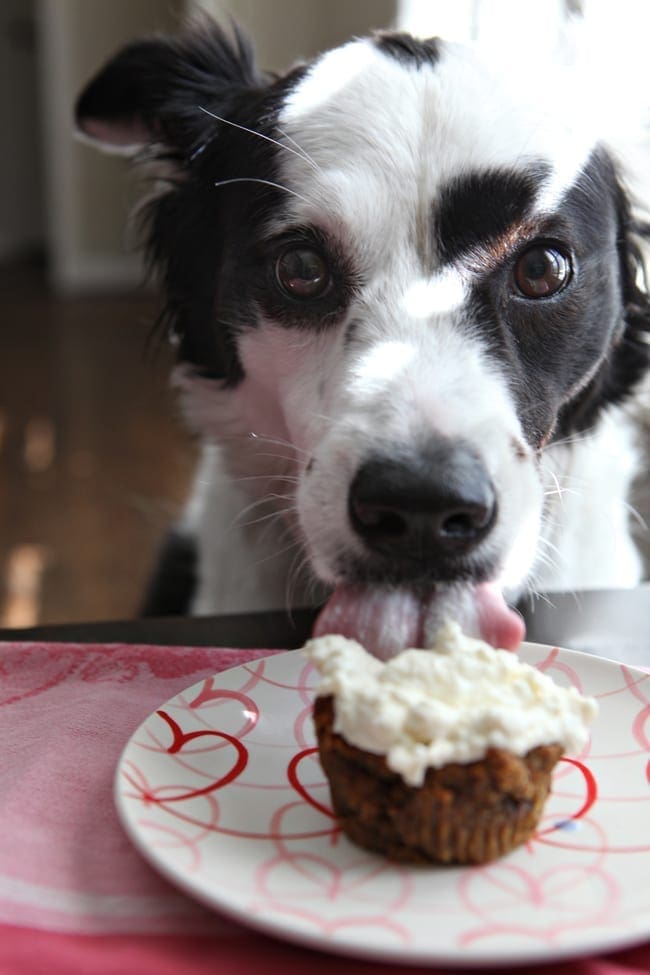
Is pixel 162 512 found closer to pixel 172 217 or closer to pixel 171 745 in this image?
pixel 172 217

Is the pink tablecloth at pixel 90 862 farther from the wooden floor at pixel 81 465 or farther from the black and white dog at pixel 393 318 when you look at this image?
the wooden floor at pixel 81 465

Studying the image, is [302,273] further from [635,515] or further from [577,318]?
[635,515]

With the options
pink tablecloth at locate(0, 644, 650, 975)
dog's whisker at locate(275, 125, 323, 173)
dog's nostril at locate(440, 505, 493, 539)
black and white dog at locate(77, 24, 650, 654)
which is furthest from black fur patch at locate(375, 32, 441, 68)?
pink tablecloth at locate(0, 644, 650, 975)

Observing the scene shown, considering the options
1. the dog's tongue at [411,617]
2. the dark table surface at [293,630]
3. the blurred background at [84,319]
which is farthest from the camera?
the blurred background at [84,319]

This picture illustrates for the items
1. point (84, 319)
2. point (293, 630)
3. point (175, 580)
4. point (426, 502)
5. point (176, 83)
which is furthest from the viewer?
point (84, 319)

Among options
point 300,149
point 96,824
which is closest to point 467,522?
point 96,824

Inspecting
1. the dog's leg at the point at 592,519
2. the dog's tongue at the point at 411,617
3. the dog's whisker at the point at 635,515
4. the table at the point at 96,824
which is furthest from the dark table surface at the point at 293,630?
the dog's whisker at the point at 635,515

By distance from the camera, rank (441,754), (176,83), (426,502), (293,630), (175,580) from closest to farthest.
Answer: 1. (441,754)
2. (426,502)
3. (293,630)
4. (176,83)
5. (175,580)
